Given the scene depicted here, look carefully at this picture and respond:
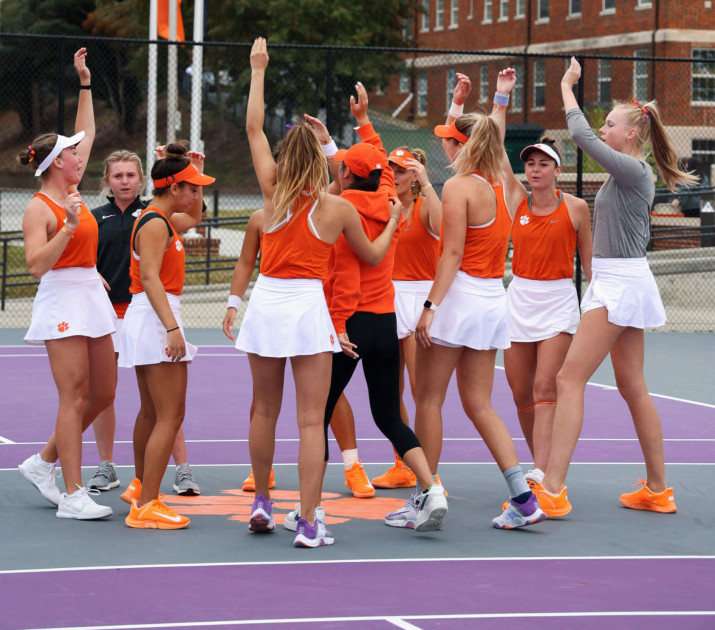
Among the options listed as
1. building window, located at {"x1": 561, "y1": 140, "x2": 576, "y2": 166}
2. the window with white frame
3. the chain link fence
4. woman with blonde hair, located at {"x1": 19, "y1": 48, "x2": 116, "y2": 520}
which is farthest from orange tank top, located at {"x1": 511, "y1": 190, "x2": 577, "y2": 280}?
the window with white frame

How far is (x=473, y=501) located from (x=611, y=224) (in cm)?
Result: 172

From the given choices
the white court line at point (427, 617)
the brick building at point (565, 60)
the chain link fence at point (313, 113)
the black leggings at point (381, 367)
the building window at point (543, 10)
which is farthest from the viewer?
the building window at point (543, 10)

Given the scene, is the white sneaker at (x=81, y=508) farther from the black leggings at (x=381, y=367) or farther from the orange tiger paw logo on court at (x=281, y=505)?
the black leggings at (x=381, y=367)

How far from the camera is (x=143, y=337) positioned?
635cm

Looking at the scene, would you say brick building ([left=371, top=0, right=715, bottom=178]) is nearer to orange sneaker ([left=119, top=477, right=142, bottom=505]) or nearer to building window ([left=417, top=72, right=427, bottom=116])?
building window ([left=417, top=72, right=427, bottom=116])

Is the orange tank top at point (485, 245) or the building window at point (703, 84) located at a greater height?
the building window at point (703, 84)

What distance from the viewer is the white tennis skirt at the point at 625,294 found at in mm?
6742

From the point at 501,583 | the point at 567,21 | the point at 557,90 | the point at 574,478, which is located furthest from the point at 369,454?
the point at 567,21

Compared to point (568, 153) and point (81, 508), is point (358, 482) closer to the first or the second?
point (81, 508)

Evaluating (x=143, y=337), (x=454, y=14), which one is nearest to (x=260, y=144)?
(x=143, y=337)

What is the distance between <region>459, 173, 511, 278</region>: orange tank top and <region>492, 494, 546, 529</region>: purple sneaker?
3.88 ft

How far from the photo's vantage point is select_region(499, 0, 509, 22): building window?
49.2 m

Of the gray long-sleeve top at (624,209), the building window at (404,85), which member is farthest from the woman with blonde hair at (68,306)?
the building window at (404,85)

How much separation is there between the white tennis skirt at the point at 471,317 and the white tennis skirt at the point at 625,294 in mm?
573
